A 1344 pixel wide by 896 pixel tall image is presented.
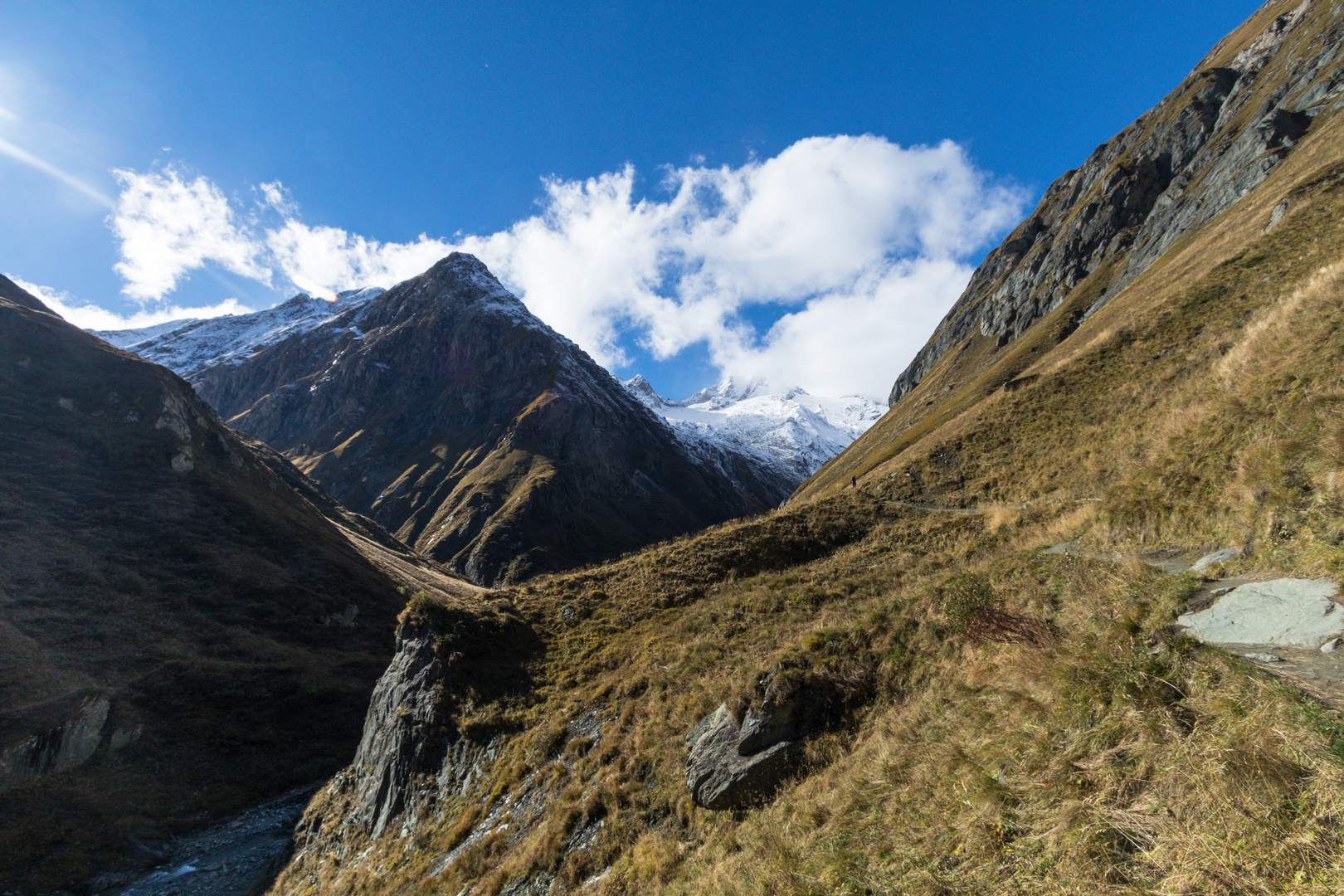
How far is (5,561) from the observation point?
45219 millimetres

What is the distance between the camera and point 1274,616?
22.5 ft

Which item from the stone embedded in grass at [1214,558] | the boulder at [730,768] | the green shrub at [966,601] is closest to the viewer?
Result: the stone embedded in grass at [1214,558]

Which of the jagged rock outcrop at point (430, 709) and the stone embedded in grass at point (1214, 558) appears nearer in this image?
the stone embedded in grass at point (1214, 558)

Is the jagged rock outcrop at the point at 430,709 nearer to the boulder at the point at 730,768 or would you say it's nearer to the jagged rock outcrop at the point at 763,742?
the boulder at the point at 730,768

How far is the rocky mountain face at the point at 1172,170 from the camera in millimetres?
68312

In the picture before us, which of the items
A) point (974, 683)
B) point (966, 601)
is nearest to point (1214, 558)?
point (966, 601)

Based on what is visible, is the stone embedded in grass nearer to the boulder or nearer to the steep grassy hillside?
the steep grassy hillside

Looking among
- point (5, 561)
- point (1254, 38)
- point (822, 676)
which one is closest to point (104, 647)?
point (5, 561)

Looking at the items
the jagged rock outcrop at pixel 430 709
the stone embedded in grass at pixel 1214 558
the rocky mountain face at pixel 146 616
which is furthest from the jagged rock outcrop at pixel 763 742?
the rocky mountain face at pixel 146 616

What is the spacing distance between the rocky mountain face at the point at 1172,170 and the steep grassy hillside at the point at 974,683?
2466 inches

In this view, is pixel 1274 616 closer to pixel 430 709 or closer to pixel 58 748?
pixel 430 709

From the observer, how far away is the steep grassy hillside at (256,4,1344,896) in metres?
4.94

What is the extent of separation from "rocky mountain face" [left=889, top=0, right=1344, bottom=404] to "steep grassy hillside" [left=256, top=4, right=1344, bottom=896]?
62643 millimetres

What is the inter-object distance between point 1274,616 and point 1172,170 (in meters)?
139
